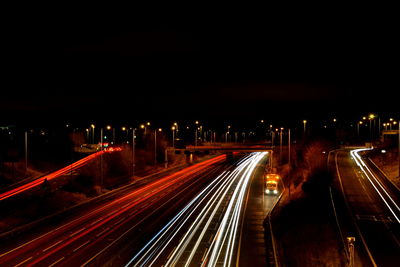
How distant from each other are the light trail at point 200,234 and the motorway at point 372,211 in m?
8.23

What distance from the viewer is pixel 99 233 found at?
2822 centimetres

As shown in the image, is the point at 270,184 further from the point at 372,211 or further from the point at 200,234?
the point at 200,234

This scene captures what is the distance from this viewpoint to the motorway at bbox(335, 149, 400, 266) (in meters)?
24.3

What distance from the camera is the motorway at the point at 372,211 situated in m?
24.3

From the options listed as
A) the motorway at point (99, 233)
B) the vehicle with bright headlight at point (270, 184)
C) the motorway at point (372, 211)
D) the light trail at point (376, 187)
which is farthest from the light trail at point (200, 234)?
the light trail at point (376, 187)

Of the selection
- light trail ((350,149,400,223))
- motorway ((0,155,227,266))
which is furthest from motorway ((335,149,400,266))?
motorway ((0,155,227,266))

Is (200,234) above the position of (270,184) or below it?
below

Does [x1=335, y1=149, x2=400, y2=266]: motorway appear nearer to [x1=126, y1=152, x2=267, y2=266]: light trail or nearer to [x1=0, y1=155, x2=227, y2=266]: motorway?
[x1=126, y1=152, x2=267, y2=266]: light trail

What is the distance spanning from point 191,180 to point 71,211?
23280mm

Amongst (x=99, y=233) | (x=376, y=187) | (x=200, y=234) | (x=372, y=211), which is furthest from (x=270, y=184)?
(x=99, y=233)

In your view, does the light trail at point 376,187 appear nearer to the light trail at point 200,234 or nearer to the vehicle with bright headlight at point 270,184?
the vehicle with bright headlight at point 270,184

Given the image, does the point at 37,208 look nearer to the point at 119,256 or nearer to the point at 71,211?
the point at 71,211

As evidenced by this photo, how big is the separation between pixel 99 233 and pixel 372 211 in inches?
875

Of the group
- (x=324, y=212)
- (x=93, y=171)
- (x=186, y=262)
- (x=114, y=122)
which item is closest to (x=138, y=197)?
(x=93, y=171)
